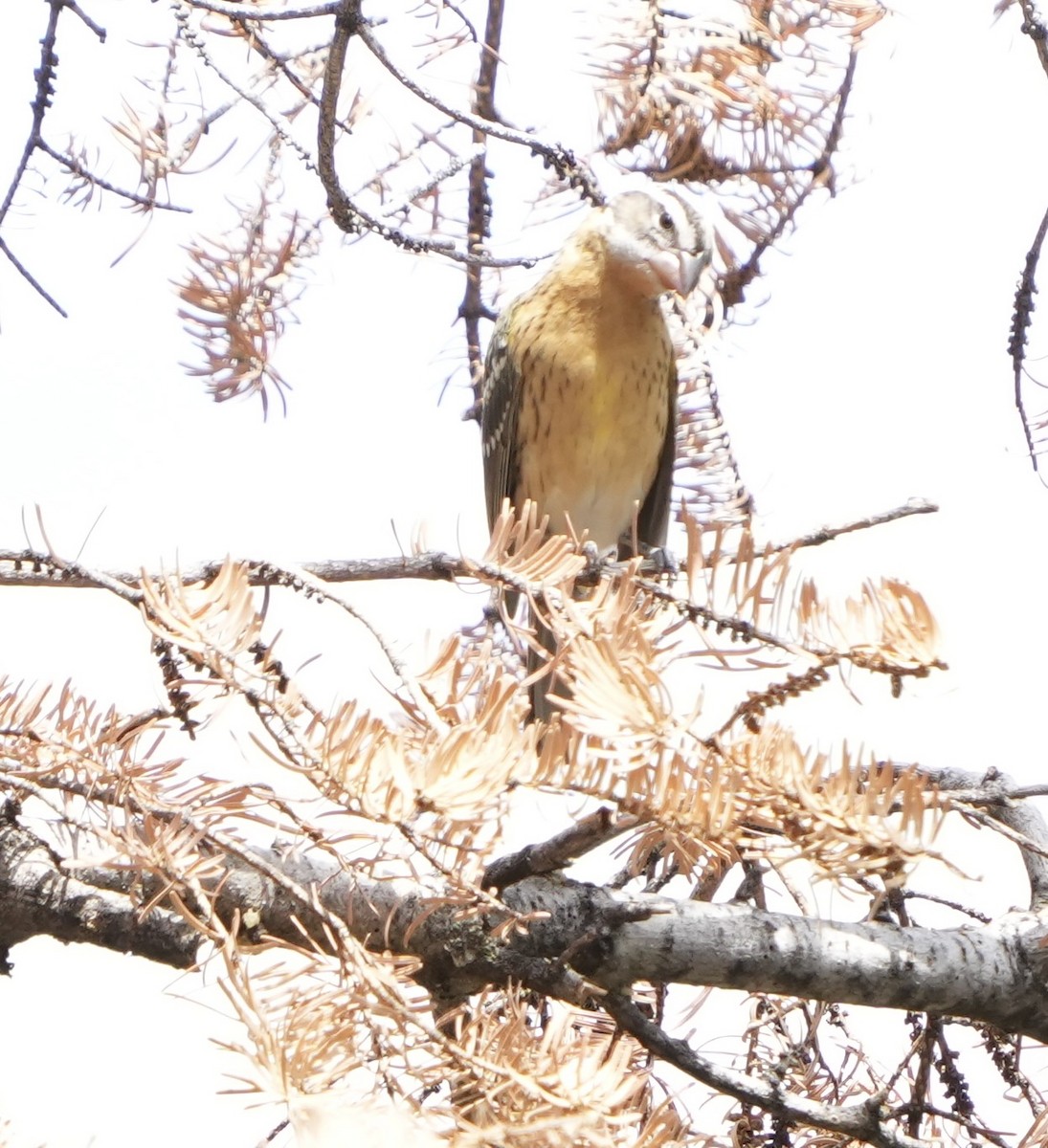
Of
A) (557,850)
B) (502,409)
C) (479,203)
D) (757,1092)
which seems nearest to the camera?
(557,850)

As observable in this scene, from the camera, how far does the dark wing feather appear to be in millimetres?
2926

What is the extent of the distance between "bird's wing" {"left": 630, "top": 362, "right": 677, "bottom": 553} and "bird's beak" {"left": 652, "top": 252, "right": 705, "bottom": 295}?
0.28 meters

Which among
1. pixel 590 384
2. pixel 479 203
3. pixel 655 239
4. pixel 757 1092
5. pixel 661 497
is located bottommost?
pixel 757 1092

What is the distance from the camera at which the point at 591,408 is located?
287 centimetres

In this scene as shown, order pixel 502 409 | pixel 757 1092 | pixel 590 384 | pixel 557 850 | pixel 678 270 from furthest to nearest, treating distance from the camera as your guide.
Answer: pixel 502 409 < pixel 590 384 < pixel 678 270 < pixel 757 1092 < pixel 557 850

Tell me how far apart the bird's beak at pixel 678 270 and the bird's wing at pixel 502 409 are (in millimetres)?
434

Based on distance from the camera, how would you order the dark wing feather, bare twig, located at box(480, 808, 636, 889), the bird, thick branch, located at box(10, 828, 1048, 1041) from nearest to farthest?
bare twig, located at box(480, 808, 636, 889) < thick branch, located at box(10, 828, 1048, 1041) < the bird < the dark wing feather

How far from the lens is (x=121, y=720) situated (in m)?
0.76

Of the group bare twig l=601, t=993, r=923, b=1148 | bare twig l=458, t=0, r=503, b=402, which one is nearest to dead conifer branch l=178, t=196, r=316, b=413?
bare twig l=458, t=0, r=503, b=402

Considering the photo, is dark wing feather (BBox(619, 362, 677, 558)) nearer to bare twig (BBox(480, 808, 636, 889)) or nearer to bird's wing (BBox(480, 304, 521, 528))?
bird's wing (BBox(480, 304, 521, 528))

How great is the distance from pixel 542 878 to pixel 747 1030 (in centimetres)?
36

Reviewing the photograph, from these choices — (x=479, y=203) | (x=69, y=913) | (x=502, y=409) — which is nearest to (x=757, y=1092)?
(x=69, y=913)

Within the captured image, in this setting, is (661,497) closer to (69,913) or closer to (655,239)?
(655,239)

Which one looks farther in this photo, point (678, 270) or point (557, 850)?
point (678, 270)
